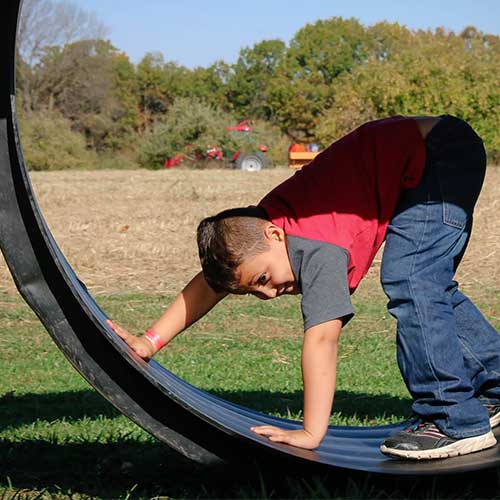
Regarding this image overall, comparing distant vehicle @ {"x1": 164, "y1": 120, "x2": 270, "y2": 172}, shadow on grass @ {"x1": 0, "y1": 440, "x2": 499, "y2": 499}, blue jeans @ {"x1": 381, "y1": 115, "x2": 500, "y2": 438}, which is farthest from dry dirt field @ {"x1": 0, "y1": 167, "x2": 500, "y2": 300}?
distant vehicle @ {"x1": 164, "y1": 120, "x2": 270, "y2": 172}

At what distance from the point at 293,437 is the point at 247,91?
5550 centimetres

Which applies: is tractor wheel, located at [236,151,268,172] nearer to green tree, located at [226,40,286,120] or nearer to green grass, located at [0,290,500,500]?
green grass, located at [0,290,500,500]

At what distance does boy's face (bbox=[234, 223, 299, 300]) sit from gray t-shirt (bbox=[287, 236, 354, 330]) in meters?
0.03

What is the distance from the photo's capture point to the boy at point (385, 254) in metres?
3.12

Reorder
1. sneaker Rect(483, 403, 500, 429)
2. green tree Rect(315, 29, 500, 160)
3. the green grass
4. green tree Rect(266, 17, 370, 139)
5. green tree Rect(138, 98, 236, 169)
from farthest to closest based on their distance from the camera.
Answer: green tree Rect(266, 17, 370, 139) → green tree Rect(138, 98, 236, 169) → green tree Rect(315, 29, 500, 160) → sneaker Rect(483, 403, 500, 429) → the green grass

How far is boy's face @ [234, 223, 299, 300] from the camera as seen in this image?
314 centimetres

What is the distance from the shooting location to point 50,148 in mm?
35656

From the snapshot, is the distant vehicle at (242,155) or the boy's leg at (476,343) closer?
the boy's leg at (476,343)

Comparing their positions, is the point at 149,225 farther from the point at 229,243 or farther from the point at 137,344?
the point at 229,243

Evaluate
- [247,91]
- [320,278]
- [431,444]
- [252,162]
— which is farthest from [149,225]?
[247,91]

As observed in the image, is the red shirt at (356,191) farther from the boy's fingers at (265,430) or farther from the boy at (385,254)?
the boy's fingers at (265,430)

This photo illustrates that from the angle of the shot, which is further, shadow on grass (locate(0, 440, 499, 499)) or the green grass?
the green grass

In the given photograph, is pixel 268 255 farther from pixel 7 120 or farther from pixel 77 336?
pixel 7 120

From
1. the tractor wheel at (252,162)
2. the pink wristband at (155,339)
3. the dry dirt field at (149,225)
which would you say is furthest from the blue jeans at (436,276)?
the tractor wheel at (252,162)
